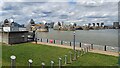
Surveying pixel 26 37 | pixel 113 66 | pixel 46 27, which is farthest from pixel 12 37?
pixel 46 27

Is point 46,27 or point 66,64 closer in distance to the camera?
point 66,64

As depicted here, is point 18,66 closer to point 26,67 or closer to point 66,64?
point 26,67

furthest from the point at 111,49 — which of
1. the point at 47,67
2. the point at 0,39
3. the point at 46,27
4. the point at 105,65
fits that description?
the point at 46,27

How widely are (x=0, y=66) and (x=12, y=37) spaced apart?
19.2 m

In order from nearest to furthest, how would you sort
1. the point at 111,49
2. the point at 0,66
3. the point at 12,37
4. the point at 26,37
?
1. the point at 0,66
2. the point at 111,49
3. the point at 12,37
4. the point at 26,37

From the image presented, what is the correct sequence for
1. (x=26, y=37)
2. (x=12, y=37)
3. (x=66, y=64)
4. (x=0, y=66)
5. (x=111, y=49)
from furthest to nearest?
(x=26, y=37) → (x=12, y=37) → (x=111, y=49) → (x=66, y=64) → (x=0, y=66)

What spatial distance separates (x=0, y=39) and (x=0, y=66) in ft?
68.6

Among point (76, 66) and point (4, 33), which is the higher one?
point (4, 33)

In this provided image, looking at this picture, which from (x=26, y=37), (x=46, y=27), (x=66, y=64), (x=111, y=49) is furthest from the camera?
(x=46, y=27)

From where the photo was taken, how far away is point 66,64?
647 inches

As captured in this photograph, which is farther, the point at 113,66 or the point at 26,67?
the point at 113,66

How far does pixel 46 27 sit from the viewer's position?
421ft

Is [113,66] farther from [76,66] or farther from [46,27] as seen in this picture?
[46,27]

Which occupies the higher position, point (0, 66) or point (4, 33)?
point (4, 33)
